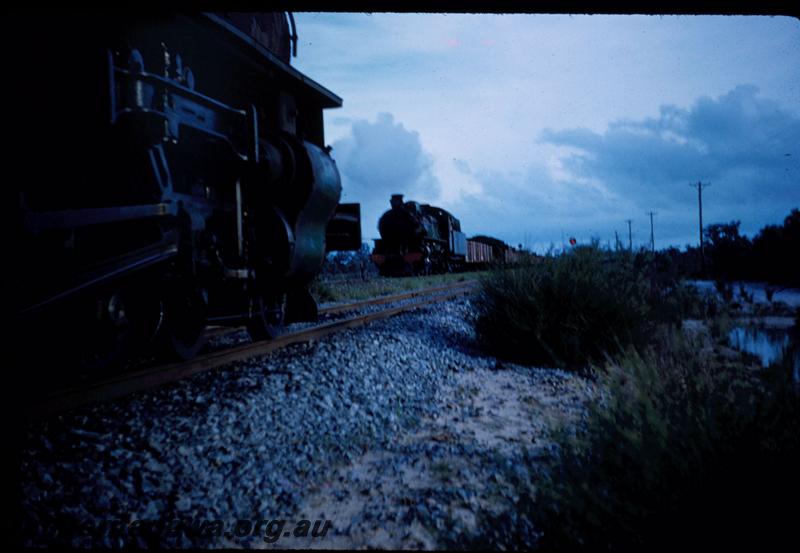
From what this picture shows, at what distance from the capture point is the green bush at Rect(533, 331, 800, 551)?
1.57 m

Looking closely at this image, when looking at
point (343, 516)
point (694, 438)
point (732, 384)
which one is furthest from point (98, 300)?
point (732, 384)

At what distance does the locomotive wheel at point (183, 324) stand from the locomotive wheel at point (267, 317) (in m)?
0.72

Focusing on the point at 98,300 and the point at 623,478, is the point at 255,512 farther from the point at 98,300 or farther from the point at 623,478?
the point at 98,300

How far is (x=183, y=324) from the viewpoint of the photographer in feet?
15.0

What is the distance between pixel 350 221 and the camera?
724 cm

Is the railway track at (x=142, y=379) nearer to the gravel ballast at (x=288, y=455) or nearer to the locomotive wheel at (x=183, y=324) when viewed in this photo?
the gravel ballast at (x=288, y=455)

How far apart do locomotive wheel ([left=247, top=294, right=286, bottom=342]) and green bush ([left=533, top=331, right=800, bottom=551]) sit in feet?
13.3

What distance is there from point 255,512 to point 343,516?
40 cm

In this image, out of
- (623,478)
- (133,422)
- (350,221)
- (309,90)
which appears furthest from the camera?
(350,221)

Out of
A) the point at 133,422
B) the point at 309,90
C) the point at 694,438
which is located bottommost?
the point at 133,422

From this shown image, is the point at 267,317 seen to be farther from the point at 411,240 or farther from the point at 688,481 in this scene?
the point at 411,240

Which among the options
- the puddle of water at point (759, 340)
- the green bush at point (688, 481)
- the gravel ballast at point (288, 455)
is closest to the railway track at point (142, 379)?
the gravel ballast at point (288, 455)

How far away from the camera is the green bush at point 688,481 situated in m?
1.57

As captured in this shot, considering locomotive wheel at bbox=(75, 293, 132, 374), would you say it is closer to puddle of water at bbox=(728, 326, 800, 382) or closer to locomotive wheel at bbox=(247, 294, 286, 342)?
locomotive wheel at bbox=(247, 294, 286, 342)
